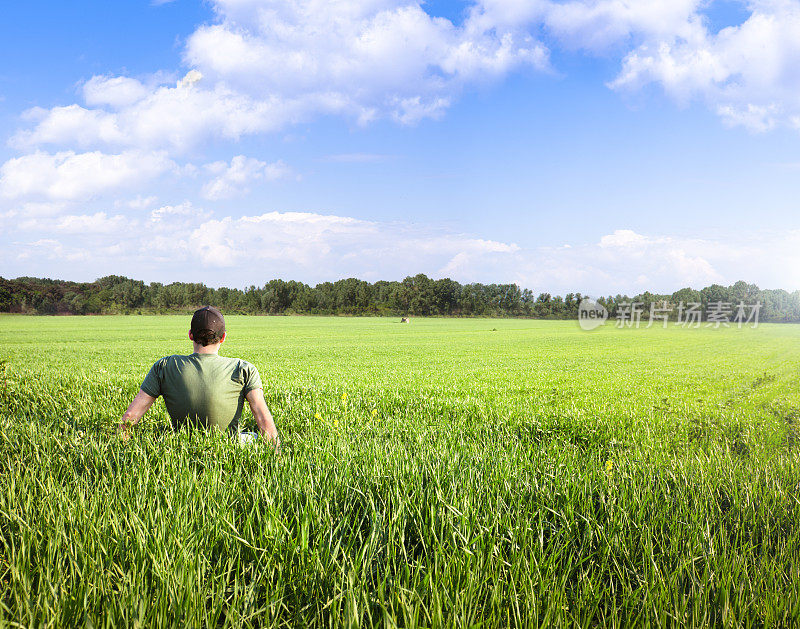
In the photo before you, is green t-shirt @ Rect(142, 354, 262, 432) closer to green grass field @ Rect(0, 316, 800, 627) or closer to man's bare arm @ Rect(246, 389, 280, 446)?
man's bare arm @ Rect(246, 389, 280, 446)

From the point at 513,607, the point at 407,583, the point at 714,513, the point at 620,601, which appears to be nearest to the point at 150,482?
the point at 407,583

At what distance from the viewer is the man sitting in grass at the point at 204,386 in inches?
183

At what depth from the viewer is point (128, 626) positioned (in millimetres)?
1928

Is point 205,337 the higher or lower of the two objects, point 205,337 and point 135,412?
the higher

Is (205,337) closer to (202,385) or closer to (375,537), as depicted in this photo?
(202,385)

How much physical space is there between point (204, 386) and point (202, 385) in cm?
2

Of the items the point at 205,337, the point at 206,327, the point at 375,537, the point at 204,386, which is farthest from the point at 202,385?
the point at 375,537

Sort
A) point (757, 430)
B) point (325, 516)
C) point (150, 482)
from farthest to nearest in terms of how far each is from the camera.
Result: point (757, 430) → point (150, 482) → point (325, 516)

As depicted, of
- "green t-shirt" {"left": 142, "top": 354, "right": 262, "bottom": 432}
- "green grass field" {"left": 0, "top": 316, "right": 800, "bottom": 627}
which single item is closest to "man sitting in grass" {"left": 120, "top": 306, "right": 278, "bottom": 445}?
"green t-shirt" {"left": 142, "top": 354, "right": 262, "bottom": 432}

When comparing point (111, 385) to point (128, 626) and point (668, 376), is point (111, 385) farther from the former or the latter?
point (668, 376)

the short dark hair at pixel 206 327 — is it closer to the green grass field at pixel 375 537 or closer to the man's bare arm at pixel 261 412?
the man's bare arm at pixel 261 412

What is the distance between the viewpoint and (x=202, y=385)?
15.4ft

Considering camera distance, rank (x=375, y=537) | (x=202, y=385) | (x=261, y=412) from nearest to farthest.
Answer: (x=375, y=537)
(x=202, y=385)
(x=261, y=412)

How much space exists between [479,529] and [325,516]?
0.95m
